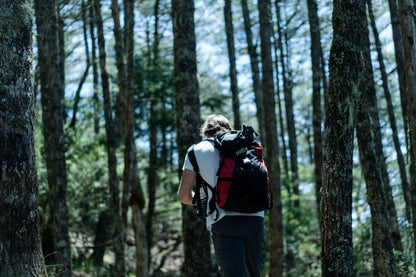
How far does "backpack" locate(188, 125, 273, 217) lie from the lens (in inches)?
149

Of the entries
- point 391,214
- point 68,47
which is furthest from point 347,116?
point 68,47

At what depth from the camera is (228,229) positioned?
3.89m

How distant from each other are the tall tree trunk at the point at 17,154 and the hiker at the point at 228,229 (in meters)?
1.28

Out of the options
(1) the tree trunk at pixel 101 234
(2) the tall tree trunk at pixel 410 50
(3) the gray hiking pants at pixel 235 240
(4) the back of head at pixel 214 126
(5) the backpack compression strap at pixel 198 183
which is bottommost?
(1) the tree trunk at pixel 101 234

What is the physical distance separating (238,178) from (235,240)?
546 mm

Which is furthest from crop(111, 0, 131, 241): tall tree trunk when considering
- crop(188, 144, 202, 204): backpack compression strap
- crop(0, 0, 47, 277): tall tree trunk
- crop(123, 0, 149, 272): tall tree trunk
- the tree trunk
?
crop(0, 0, 47, 277): tall tree trunk

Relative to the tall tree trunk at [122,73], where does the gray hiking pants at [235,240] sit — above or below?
below

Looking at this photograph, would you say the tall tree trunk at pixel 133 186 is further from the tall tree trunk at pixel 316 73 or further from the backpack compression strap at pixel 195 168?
the backpack compression strap at pixel 195 168

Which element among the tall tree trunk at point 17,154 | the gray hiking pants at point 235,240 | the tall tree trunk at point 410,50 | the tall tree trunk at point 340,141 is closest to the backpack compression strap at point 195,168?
the gray hiking pants at point 235,240

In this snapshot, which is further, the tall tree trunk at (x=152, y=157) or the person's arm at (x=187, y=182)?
the tall tree trunk at (x=152, y=157)

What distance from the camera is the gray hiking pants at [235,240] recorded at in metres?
3.86

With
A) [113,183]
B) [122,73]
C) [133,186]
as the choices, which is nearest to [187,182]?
[133,186]

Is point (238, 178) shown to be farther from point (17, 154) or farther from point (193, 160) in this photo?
point (17, 154)

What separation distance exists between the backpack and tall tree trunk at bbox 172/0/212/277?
10.9 ft
